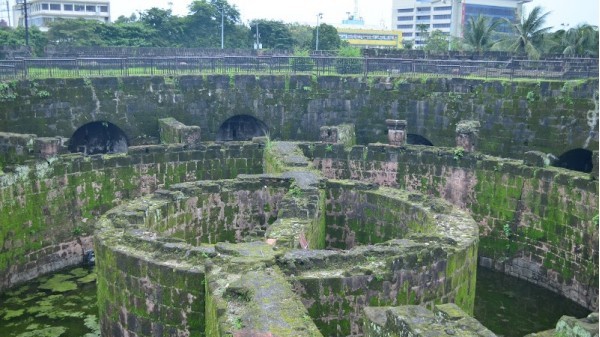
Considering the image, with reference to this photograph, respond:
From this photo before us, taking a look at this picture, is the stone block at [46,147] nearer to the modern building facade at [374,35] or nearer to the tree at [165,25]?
the tree at [165,25]

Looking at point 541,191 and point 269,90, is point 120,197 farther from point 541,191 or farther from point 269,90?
point 541,191

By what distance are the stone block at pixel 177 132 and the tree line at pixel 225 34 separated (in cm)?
1592

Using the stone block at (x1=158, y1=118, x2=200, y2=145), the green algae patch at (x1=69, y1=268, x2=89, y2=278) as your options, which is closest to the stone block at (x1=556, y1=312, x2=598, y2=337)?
the green algae patch at (x1=69, y1=268, x2=89, y2=278)

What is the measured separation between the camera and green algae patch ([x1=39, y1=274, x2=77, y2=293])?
54.4 ft

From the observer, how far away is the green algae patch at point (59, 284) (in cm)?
1658

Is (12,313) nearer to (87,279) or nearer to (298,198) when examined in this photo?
(87,279)

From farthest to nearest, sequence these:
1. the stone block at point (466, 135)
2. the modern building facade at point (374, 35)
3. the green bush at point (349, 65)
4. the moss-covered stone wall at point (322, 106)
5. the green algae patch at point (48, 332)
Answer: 1. the modern building facade at point (374, 35)
2. the green bush at point (349, 65)
3. the moss-covered stone wall at point (322, 106)
4. the stone block at point (466, 135)
5. the green algae patch at point (48, 332)

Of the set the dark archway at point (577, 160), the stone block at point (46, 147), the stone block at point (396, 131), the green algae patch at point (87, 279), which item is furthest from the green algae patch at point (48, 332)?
the dark archway at point (577, 160)

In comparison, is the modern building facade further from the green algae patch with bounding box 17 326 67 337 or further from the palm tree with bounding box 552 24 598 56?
the green algae patch with bounding box 17 326 67 337

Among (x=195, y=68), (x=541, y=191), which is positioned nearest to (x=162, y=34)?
(x=195, y=68)

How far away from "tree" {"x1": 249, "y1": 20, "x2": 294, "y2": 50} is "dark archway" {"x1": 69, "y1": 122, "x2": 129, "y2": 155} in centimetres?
2701

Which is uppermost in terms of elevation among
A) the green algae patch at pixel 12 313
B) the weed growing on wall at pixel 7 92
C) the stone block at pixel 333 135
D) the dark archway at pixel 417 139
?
the weed growing on wall at pixel 7 92

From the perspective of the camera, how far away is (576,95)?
2186 cm

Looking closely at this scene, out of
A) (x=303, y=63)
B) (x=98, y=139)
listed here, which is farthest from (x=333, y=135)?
(x=98, y=139)
